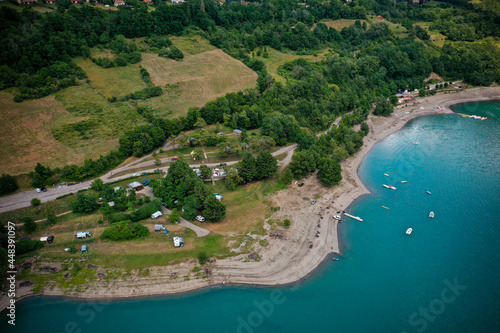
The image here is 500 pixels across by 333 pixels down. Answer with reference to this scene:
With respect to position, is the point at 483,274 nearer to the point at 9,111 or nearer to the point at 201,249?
the point at 201,249

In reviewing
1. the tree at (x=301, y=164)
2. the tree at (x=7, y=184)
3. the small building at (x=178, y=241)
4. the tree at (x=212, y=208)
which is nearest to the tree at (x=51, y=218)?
the tree at (x=7, y=184)

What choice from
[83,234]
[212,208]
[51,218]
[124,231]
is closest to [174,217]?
[212,208]

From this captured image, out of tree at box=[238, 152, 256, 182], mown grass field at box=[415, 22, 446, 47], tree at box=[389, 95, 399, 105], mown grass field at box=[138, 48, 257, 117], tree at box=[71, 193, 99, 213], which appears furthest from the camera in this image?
mown grass field at box=[415, 22, 446, 47]

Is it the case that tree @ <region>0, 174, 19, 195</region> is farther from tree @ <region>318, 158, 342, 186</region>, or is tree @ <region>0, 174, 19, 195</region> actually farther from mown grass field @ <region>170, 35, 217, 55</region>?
mown grass field @ <region>170, 35, 217, 55</region>

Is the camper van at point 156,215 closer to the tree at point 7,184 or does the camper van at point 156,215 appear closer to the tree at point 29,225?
the tree at point 29,225

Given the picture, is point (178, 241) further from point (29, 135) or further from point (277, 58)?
point (277, 58)

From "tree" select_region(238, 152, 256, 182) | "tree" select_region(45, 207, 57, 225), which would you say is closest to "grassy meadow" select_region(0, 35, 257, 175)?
"tree" select_region(45, 207, 57, 225)
